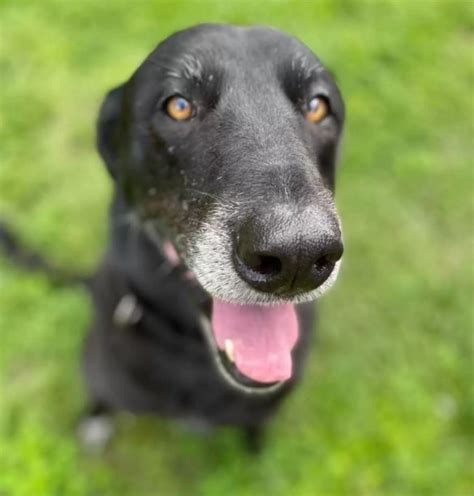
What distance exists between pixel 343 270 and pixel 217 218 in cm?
220

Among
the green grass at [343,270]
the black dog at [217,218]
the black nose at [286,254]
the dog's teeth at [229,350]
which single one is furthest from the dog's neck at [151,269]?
the green grass at [343,270]

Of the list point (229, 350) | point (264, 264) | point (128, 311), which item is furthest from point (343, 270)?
point (264, 264)

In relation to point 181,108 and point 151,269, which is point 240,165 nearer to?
point 181,108

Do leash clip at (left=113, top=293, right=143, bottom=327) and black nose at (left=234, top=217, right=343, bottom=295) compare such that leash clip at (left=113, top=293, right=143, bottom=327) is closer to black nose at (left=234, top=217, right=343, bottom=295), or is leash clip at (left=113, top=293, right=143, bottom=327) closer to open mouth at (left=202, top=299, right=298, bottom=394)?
open mouth at (left=202, top=299, right=298, bottom=394)

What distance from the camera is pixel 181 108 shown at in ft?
6.17

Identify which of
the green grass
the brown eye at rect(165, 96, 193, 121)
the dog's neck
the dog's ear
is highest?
the brown eye at rect(165, 96, 193, 121)

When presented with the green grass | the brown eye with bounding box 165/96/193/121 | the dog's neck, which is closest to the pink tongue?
the dog's neck

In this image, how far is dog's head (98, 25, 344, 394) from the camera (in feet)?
4.97

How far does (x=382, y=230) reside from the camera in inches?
155

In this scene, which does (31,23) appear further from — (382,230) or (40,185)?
(382,230)

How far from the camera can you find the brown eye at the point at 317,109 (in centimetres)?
196

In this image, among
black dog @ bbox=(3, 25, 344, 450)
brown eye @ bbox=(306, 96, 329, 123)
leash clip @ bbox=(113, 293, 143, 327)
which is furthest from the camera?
leash clip @ bbox=(113, 293, 143, 327)

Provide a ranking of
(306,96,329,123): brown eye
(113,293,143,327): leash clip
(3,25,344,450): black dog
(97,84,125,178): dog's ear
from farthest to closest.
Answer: (113,293,143,327): leash clip
(97,84,125,178): dog's ear
(306,96,329,123): brown eye
(3,25,344,450): black dog

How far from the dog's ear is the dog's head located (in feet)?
0.04
